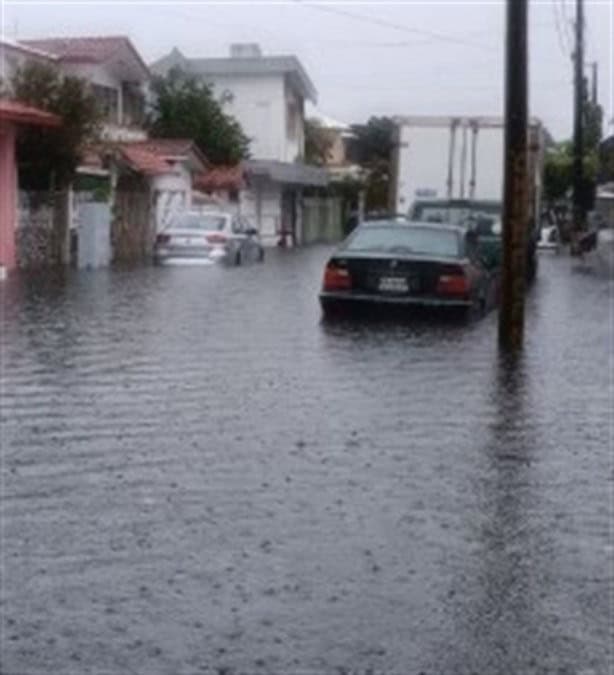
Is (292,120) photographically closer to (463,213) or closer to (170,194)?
(170,194)

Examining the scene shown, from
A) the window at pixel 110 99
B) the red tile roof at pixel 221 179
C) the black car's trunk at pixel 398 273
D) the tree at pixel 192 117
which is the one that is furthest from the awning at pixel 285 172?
the black car's trunk at pixel 398 273

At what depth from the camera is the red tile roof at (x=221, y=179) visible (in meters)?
61.5

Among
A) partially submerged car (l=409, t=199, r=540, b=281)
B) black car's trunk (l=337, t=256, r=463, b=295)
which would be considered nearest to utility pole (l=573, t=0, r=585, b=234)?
partially submerged car (l=409, t=199, r=540, b=281)

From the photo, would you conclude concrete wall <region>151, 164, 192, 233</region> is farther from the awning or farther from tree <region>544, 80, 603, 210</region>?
tree <region>544, 80, 603, 210</region>

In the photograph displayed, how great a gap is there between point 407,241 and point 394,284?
85 cm

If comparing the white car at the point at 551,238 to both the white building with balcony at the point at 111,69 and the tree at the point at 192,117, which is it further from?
the white building with balcony at the point at 111,69

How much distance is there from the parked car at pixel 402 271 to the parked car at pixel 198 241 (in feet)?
64.2

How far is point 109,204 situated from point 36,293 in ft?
51.2

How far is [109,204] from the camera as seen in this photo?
4441cm

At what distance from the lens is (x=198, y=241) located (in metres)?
42.6

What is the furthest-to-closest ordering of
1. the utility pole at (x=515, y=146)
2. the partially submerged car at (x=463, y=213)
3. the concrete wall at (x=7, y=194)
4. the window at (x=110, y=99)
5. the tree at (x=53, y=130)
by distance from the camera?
the window at (x=110, y=99) < the tree at (x=53, y=130) < the concrete wall at (x=7, y=194) < the partially submerged car at (x=463, y=213) < the utility pole at (x=515, y=146)

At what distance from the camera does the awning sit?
6581 centimetres

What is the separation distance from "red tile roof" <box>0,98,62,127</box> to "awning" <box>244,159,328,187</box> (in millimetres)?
27467

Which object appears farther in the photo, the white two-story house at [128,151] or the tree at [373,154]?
the tree at [373,154]
